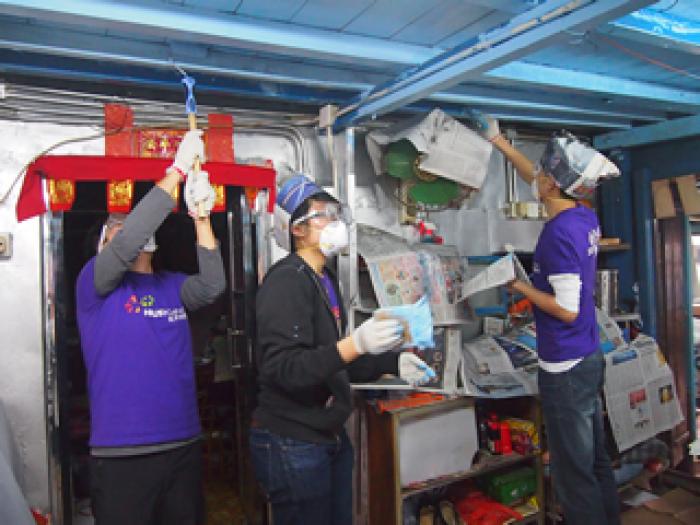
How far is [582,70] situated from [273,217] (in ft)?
5.24

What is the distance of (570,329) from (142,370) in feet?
5.29

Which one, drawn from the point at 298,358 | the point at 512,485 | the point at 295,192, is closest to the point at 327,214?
the point at 295,192

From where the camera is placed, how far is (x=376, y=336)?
1.42 m

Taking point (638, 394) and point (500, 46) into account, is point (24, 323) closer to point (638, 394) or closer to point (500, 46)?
point (500, 46)

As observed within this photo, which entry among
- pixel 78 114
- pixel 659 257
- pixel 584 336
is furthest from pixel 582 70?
pixel 78 114

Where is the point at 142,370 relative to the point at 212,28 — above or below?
below

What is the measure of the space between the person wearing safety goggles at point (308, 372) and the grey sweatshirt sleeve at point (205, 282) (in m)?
0.27

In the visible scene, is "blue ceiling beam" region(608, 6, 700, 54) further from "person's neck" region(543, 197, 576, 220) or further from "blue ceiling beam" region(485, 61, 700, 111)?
"person's neck" region(543, 197, 576, 220)

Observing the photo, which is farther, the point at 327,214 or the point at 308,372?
the point at 327,214

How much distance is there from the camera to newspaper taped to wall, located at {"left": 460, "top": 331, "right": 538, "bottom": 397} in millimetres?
2607

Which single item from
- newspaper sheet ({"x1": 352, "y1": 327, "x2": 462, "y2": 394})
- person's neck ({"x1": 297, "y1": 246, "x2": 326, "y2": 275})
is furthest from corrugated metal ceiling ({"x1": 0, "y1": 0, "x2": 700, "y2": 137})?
newspaper sheet ({"x1": 352, "y1": 327, "x2": 462, "y2": 394})

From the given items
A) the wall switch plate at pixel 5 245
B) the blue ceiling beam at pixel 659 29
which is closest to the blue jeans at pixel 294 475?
the wall switch plate at pixel 5 245

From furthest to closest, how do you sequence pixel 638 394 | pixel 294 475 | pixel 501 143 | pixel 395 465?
pixel 638 394 → pixel 501 143 → pixel 395 465 → pixel 294 475

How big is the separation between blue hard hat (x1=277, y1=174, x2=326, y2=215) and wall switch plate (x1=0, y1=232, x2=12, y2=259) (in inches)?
41.8
